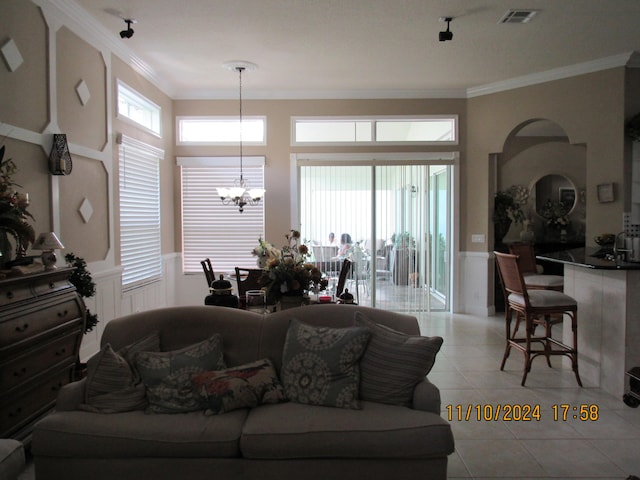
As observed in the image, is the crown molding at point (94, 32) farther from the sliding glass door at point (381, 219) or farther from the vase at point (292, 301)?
the vase at point (292, 301)

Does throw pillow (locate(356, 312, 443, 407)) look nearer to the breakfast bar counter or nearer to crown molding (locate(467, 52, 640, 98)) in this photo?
the breakfast bar counter

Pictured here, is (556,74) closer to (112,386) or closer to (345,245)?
(345,245)

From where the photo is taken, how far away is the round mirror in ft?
23.2

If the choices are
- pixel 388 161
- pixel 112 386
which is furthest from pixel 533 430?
pixel 388 161

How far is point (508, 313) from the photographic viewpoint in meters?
4.40

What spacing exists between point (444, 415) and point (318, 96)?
4752 millimetres

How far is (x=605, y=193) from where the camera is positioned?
5.27 m

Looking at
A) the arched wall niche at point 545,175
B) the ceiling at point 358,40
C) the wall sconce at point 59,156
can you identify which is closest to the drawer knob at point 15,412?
the wall sconce at point 59,156

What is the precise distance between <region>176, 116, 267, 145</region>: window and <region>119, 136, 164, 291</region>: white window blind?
75 centimetres

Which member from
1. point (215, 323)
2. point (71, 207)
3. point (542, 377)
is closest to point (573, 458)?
point (542, 377)

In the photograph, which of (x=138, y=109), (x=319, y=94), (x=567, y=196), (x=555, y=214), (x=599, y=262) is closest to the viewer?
(x=599, y=262)

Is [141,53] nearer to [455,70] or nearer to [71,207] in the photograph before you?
[71,207]

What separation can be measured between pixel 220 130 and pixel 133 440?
5.25 metres

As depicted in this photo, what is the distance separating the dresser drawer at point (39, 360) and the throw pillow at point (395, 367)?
1843 mm
